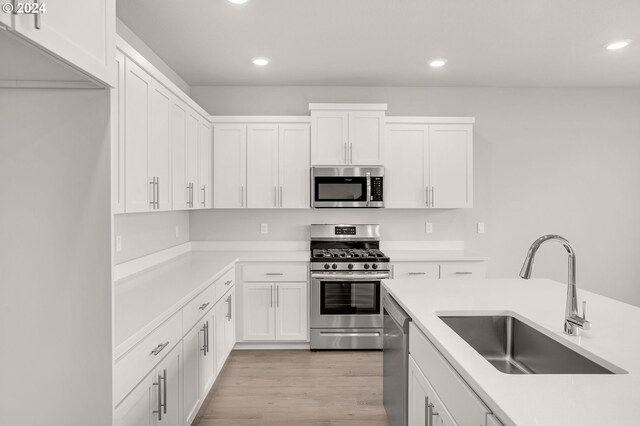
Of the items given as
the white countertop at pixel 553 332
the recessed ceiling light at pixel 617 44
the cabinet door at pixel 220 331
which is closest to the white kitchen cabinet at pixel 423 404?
the white countertop at pixel 553 332

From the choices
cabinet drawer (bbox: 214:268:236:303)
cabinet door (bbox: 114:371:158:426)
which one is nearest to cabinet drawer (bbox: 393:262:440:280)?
cabinet drawer (bbox: 214:268:236:303)

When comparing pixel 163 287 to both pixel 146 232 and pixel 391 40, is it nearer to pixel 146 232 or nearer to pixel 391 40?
pixel 146 232

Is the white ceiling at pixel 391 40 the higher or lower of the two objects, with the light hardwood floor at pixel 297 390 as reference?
higher

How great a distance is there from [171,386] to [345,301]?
2045mm

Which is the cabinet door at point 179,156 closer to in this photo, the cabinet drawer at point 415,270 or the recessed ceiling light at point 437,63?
the cabinet drawer at point 415,270

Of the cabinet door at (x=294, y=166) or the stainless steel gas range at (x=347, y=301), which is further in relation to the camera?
the cabinet door at (x=294, y=166)

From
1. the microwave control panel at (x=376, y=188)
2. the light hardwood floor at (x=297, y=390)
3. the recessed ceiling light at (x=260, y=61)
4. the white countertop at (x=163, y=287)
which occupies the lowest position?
the light hardwood floor at (x=297, y=390)

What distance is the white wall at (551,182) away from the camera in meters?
4.45

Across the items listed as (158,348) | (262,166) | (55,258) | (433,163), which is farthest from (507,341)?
(262,166)

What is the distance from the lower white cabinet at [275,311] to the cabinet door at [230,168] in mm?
889

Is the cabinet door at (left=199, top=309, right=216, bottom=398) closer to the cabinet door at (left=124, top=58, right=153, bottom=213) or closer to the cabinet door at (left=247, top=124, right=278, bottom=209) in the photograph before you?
the cabinet door at (left=124, top=58, right=153, bottom=213)

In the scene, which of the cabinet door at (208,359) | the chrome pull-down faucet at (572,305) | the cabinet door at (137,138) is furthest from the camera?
the cabinet door at (208,359)

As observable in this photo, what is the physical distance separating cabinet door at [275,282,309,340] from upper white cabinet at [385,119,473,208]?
50.3 inches

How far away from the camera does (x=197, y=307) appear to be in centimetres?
247
